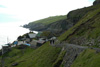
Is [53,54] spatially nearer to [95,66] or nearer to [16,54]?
[95,66]

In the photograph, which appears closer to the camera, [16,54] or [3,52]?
[16,54]

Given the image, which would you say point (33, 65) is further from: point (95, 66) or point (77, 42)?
point (95, 66)

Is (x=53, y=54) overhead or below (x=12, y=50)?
overhead

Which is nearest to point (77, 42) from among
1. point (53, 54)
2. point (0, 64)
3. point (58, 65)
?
point (53, 54)

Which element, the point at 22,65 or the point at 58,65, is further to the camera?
the point at 22,65

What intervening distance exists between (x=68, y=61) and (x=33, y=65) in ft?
71.5

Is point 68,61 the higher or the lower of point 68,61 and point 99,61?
the lower

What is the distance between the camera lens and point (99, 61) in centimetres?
2091

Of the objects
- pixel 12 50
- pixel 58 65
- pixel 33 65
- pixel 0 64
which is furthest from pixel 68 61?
pixel 12 50

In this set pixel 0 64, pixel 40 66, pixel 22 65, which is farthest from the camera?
pixel 0 64

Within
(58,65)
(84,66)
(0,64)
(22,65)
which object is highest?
(84,66)

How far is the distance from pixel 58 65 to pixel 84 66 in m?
17.7

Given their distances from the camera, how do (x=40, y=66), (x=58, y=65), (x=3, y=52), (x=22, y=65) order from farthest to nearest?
(x=3, y=52), (x=22, y=65), (x=40, y=66), (x=58, y=65)

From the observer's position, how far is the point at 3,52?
315ft
